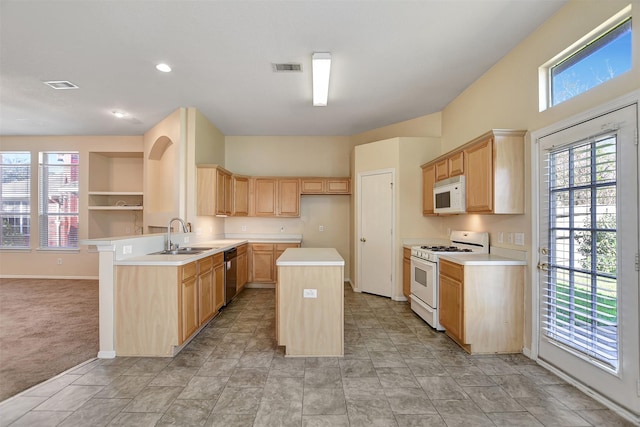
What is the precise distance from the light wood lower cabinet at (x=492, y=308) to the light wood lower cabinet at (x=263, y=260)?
126 inches

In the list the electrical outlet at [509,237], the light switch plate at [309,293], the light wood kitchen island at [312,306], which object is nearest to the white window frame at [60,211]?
the light wood kitchen island at [312,306]

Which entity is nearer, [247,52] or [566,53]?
[566,53]

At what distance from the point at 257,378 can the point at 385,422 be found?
108 centimetres

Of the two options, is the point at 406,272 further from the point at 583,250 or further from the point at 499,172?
the point at 583,250

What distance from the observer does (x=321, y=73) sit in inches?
124

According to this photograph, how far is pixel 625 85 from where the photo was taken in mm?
1906

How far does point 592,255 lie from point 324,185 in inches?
164

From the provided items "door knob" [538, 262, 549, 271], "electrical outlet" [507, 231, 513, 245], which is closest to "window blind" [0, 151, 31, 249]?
"electrical outlet" [507, 231, 513, 245]

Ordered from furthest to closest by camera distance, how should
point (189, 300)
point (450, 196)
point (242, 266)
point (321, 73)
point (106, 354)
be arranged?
point (242, 266) → point (450, 196) → point (321, 73) → point (189, 300) → point (106, 354)

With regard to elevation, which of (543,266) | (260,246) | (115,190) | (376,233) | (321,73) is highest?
(321,73)

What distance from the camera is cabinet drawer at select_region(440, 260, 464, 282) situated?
2838mm

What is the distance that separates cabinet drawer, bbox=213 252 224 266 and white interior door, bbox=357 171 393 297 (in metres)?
2.35

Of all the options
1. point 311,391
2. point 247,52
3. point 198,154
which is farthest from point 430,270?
point 198,154

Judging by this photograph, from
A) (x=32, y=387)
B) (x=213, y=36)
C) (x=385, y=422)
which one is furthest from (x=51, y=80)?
(x=385, y=422)
